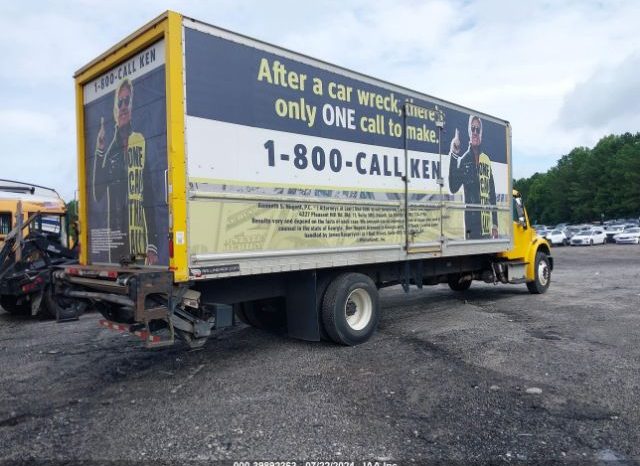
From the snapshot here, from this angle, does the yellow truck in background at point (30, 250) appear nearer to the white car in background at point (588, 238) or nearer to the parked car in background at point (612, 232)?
the white car in background at point (588, 238)

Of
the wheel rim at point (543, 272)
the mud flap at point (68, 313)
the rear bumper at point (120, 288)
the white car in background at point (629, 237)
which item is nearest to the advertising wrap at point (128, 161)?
the rear bumper at point (120, 288)

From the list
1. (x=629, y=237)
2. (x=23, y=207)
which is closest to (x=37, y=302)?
(x=23, y=207)

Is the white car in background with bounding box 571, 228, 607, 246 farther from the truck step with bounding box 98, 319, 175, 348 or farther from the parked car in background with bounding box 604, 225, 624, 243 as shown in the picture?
the truck step with bounding box 98, 319, 175, 348

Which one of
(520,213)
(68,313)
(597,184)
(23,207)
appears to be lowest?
(68,313)

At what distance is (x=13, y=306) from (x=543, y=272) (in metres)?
11.3

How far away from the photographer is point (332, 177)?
6516mm

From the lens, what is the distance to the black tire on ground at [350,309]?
21.4 ft

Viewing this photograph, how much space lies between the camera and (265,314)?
7.54 metres

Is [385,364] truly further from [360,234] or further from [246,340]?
[246,340]

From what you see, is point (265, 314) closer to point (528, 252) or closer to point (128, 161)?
point (128, 161)

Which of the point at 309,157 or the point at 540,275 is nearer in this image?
the point at 309,157

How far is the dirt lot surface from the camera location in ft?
12.4

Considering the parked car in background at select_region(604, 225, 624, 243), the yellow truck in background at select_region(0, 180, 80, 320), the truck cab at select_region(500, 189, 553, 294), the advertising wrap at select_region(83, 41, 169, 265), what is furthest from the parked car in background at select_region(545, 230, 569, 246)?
the advertising wrap at select_region(83, 41, 169, 265)

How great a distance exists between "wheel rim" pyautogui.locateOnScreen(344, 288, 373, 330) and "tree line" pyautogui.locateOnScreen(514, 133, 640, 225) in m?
65.7
